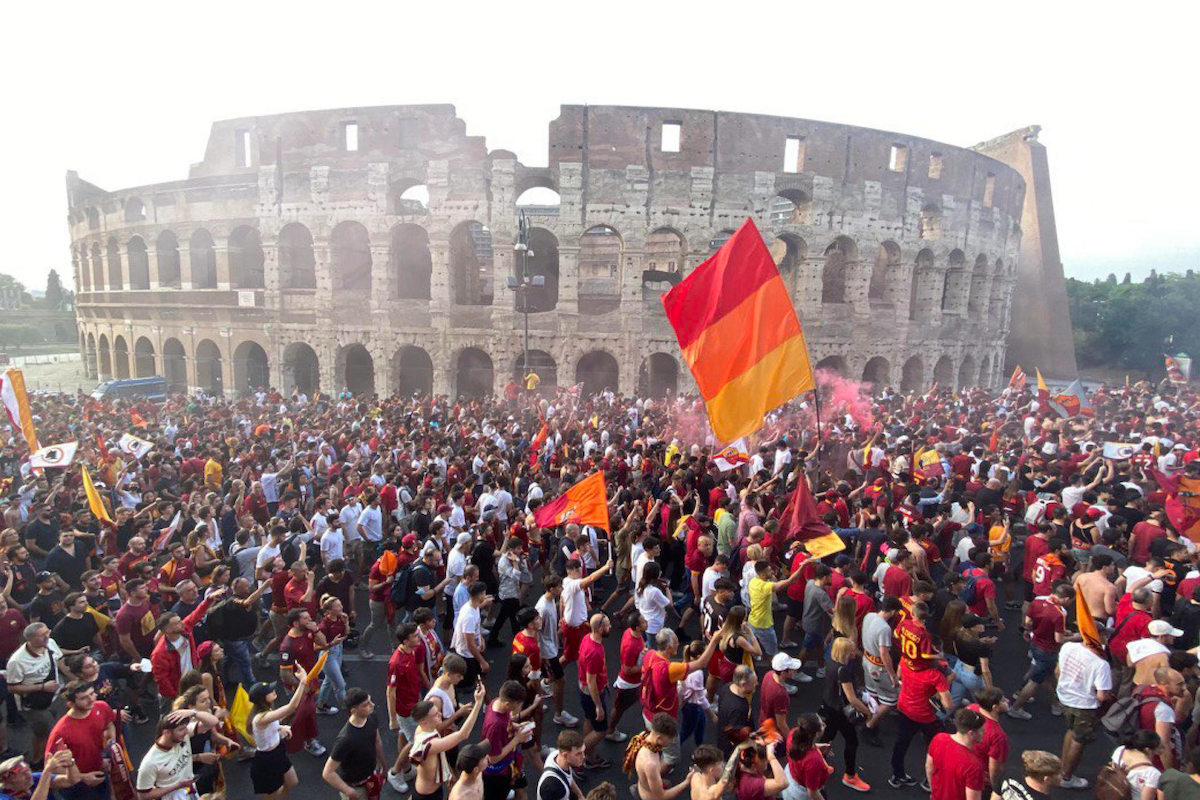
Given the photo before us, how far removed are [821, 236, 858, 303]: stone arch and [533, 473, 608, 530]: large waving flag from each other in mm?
21896

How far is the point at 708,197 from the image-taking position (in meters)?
25.2

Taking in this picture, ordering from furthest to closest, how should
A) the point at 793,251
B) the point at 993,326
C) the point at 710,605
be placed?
1. the point at 993,326
2. the point at 793,251
3. the point at 710,605

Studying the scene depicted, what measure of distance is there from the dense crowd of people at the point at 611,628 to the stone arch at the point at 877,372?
1540 cm

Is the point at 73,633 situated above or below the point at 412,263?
below

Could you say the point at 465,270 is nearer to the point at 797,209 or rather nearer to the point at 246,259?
the point at 246,259

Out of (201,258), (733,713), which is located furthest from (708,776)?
(201,258)

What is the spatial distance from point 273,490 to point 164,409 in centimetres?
1387

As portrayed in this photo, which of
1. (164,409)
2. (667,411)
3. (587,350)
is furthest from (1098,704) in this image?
(164,409)

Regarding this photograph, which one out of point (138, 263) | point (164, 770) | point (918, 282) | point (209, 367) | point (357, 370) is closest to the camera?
point (164, 770)

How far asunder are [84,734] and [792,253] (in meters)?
26.8

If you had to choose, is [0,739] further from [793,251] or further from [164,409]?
[793,251]

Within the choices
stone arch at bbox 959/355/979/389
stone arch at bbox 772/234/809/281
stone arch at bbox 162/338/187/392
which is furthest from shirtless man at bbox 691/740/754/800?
stone arch at bbox 162/338/187/392

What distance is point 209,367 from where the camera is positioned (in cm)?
3123

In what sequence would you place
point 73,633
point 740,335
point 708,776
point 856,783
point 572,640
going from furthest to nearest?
point 740,335 < point 572,640 < point 73,633 < point 856,783 < point 708,776
